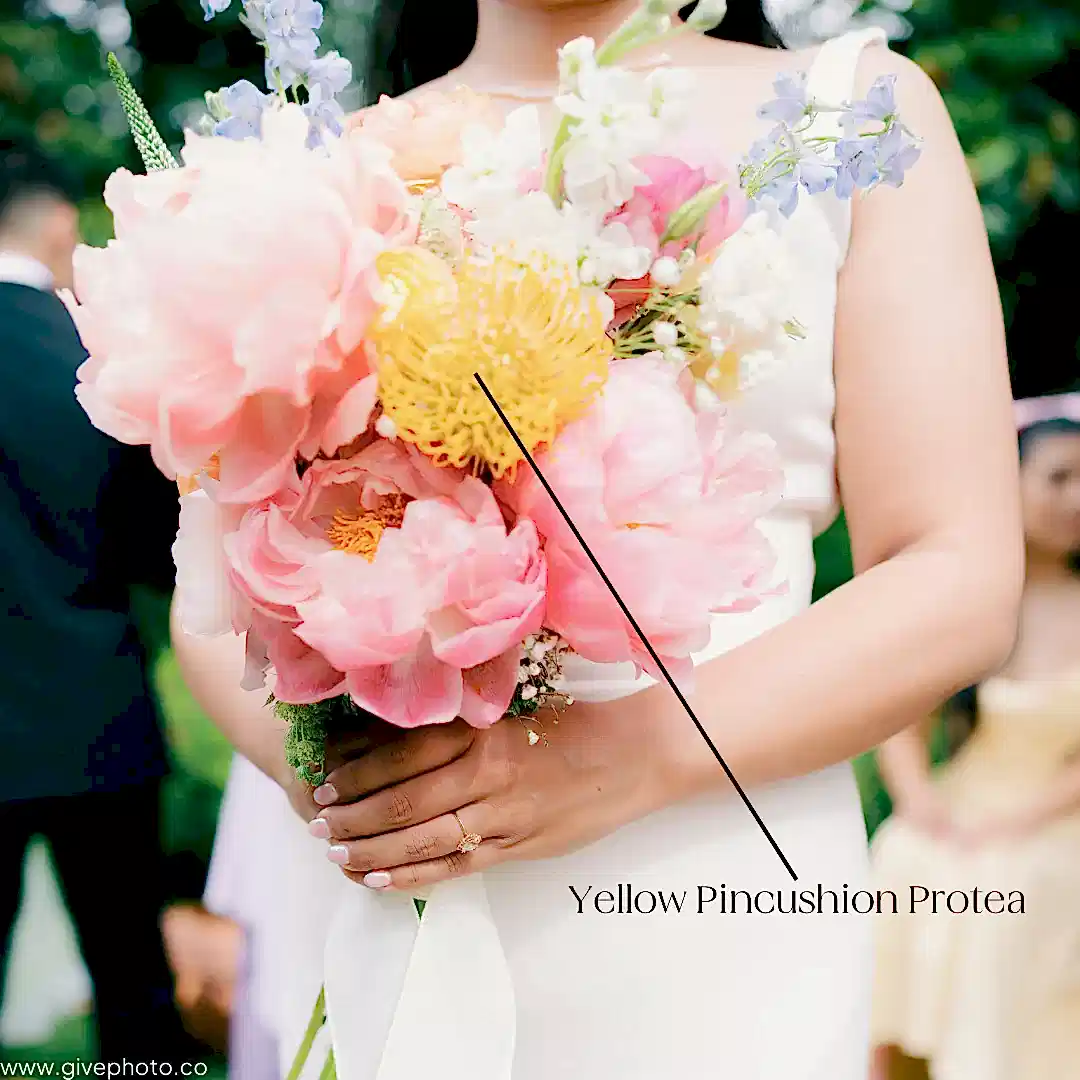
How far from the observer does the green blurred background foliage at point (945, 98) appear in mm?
975

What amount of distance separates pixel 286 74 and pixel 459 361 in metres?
0.14

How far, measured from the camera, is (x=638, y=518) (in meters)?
0.38

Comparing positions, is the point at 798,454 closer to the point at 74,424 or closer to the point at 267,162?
the point at 267,162

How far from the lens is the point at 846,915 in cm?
59

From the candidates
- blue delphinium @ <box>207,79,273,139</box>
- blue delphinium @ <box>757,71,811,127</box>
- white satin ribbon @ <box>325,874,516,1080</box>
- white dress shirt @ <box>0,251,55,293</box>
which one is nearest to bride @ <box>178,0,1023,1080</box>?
white satin ribbon @ <box>325,874,516,1080</box>

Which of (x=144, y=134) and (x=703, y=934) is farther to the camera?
(x=703, y=934)

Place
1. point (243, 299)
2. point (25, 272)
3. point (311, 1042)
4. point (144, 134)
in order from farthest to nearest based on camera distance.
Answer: point (25, 272) → point (311, 1042) → point (144, 134) → point (243, 299)

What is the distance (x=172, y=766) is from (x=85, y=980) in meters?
0.18

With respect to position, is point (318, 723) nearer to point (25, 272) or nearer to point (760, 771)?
point (760, 771)

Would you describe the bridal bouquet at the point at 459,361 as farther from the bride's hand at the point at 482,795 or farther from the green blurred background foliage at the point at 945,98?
the green blurred background foliage at the point at 945,98

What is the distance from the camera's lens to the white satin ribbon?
50 centimetres

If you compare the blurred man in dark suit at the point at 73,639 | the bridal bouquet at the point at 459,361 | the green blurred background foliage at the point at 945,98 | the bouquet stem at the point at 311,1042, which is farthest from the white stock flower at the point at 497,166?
the green blurred background foliage at the point at 945,98

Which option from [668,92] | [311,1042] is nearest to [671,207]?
[668,92]

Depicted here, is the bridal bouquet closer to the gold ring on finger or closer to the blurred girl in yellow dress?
the gold ring on finger
